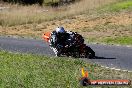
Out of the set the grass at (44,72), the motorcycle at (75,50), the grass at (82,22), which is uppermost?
the grass at (44,72)

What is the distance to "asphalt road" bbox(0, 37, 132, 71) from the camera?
18812 millimetres

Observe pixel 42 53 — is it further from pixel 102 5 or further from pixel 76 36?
pixel 102 5

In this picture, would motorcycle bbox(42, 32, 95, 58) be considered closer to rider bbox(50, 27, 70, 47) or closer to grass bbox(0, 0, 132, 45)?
rider bbox(50, 27, 70, 47)

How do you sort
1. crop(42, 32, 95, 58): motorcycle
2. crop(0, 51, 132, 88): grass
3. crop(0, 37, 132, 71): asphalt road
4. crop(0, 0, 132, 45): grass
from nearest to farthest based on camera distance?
1. crop(0, 51, 132, 88): grass
2. crop(0, 37, 132, 71): asphalt road
3. crop(42, 32, 95, 58): motorcycle
4. crop(0, 0, 132, 45): grass

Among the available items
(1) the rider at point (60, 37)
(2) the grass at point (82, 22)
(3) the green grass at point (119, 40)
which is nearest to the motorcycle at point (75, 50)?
(1) the rider at point (60, 37)

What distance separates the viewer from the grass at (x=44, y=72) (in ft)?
43.3

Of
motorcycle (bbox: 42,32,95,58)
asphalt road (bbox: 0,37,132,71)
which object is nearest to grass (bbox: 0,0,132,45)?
asphalt road (bbox: 0,37,132,71)

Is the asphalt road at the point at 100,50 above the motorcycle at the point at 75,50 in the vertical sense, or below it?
below

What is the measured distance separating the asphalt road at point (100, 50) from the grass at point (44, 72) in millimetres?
1548

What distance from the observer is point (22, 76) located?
47.4ft

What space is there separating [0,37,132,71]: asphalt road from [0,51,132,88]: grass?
1.55 metres

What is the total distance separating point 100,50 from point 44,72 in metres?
8.54

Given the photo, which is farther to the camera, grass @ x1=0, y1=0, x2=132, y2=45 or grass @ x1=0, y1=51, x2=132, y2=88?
grass @ x1=0, y1=0, x2=132, y2=45

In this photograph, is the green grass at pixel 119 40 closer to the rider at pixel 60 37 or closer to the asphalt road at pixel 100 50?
the asphalt road at pixel 100 50
